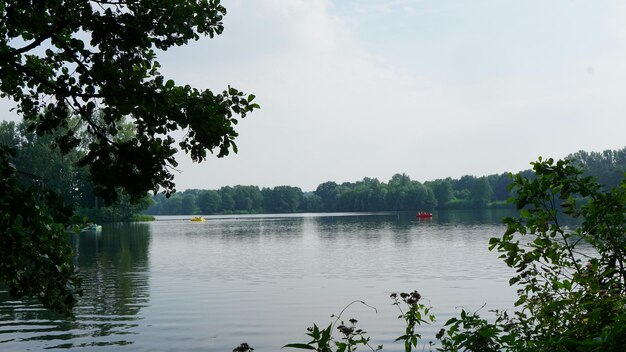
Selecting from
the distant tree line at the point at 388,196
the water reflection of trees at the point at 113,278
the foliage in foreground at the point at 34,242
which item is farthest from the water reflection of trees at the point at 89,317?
the distant tree line at the point at 388,196

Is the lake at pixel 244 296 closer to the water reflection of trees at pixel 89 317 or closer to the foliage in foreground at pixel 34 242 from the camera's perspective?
the water reflection of trees at pixel 89 317

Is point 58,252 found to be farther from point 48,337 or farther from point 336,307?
point 336,307

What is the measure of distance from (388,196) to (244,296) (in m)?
145

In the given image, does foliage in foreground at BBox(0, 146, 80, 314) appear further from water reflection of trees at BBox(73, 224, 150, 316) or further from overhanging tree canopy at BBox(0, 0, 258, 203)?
water reflection of trees at BBox(73, 224, 150, 316)

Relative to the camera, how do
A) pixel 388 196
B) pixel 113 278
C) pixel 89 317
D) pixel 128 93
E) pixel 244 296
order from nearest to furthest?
1. pixel 128 93
2. pixel 89 317
3. pixel 244 296
4. pixel 113 278
5. pixel 388 196

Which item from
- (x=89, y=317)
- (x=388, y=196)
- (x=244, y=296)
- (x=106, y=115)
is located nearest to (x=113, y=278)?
(x=244, y=296)

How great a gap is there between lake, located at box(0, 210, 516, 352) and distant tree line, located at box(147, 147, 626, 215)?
105 metres

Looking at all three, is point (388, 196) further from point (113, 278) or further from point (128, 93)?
point (128, 93)

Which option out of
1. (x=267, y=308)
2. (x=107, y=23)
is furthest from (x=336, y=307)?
(x=107, y=23)

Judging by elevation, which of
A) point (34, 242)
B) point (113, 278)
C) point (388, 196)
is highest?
point (388, 196)

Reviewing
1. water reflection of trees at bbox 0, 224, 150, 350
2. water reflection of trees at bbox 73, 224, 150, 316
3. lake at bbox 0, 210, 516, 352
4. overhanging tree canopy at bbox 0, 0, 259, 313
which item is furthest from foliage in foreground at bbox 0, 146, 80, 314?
water reflection of trees at bbox 73, 224, 150, 316

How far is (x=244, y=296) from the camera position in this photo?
2134 cm

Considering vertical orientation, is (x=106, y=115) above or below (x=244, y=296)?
above

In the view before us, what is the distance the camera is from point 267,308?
1894cm
